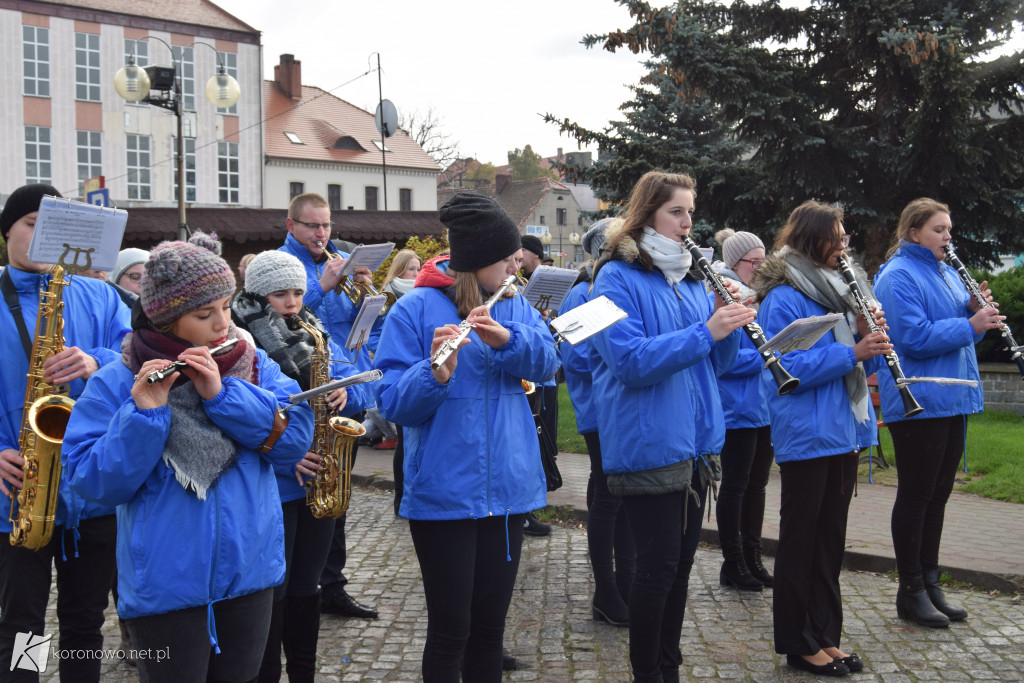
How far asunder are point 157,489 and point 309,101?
44785 mm

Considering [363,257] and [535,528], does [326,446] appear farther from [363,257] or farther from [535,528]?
[535,528]

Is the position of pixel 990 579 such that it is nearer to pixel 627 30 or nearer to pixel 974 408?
pixel 974 408

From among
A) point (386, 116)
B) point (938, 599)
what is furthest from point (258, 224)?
point (938, 599)

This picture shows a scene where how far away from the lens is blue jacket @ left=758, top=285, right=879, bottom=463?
411 centimetres

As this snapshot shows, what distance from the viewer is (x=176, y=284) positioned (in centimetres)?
262

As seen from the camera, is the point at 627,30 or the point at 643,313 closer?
the point at 643,313

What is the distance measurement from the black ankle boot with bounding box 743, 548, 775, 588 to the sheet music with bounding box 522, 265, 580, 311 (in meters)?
1.94

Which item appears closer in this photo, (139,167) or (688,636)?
(688,636)

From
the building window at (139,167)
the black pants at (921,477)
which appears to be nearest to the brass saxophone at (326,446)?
the black pants at (921,477)

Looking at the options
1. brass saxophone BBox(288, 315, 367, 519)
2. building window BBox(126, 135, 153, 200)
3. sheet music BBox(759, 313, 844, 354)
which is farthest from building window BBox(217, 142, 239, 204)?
sheet music BBox(759, 313, 844, 354)

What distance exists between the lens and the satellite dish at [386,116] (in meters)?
22.4

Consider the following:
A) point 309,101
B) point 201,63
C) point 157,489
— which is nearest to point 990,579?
point 157,489

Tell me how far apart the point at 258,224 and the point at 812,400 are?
16.7 meters

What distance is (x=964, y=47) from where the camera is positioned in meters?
12.6
